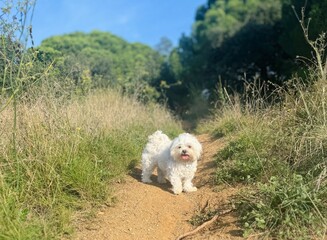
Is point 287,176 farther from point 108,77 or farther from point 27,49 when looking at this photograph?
point 108,77

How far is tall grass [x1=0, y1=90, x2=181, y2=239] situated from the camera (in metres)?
4.22

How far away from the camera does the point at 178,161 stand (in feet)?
20.0

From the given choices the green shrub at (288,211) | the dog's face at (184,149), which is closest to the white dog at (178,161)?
the dog's face at (184,149)

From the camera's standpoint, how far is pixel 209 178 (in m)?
6.45

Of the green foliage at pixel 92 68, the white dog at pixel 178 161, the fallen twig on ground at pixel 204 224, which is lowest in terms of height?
the fallen twig on ground at pixel 204 224

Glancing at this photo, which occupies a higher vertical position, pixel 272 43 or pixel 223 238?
pixel 272 43

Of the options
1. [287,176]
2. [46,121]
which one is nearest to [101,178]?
[46,121]

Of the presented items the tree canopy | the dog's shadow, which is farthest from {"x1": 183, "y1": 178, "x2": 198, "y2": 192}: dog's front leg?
the tree canopy

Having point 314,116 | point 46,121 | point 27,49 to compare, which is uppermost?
point 27,49

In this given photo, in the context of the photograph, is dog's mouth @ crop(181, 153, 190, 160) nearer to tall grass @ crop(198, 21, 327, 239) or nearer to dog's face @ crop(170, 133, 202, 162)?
dog's face @ crop(170, 133, 202, 162)

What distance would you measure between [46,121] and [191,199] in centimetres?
214

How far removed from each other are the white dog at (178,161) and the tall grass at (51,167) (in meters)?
0.48

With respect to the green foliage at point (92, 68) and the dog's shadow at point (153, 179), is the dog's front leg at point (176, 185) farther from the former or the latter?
the green foliage at point (92, 68)

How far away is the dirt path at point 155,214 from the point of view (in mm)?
4578
